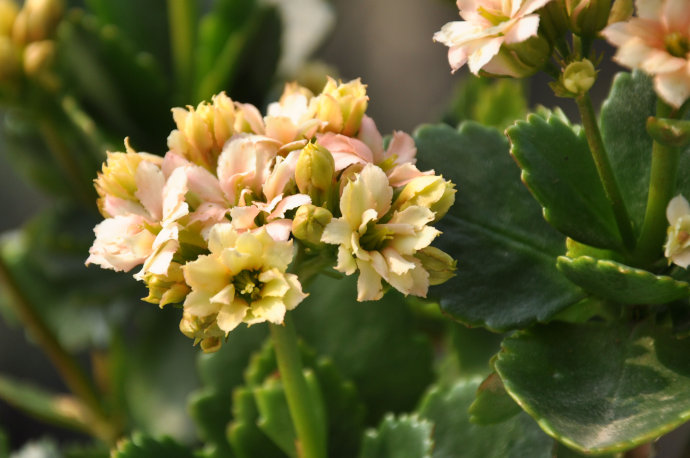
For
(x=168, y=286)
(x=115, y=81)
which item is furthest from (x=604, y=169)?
(x=115, y=81)

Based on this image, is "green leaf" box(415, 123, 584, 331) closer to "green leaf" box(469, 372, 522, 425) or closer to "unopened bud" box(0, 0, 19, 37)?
"green leaf" box(469, 372, 522, 425)

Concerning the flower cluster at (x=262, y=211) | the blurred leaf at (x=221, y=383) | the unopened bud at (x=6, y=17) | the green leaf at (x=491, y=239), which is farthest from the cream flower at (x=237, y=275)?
the unopened bud at (x=6, y=17)

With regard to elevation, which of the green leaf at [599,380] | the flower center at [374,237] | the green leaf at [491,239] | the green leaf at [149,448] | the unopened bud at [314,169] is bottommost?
the green leaf at [149,448]

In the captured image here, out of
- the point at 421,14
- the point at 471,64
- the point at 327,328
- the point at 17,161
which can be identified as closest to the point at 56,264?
the point at 17,161

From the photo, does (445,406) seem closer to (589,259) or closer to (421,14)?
(589,259)

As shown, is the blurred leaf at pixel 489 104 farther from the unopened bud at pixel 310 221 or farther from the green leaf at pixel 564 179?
the unopened bud at pixel 310 221

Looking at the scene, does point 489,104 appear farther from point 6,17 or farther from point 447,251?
point 6,17
